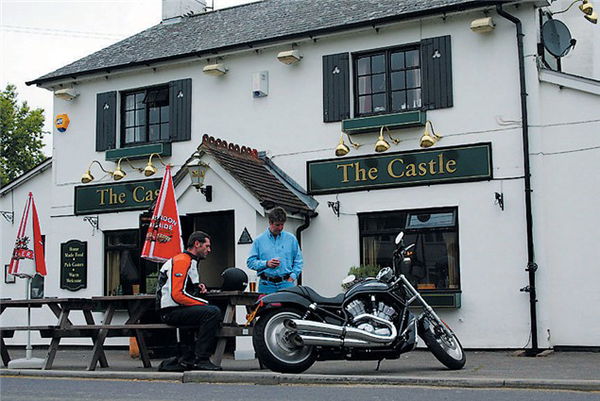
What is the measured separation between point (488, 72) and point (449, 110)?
911 mm

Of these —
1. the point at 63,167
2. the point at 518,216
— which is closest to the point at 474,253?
the point at 518,216

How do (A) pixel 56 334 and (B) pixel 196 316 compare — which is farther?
(A) pixel 56 334

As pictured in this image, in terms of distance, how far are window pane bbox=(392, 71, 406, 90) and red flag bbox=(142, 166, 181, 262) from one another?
14.3 ft

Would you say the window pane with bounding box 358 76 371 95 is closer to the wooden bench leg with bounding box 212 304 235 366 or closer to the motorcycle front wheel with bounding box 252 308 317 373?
the wooden bench leg with bounding box 212 304 235 366

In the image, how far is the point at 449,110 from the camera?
1540cm

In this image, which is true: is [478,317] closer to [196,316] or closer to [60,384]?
[196,316]

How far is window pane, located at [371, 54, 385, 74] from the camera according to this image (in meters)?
16.2

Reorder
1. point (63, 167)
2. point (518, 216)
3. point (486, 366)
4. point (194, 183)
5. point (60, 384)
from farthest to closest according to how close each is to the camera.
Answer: point (63, 167)
point (194, 183)
point (518, 216)
point (486, 366)
point (60, 384)

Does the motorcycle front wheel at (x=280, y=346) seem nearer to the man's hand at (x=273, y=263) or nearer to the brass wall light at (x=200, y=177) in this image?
the man's hand at (x=273, y=263)

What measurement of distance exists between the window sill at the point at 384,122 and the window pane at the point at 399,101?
0.37 metres

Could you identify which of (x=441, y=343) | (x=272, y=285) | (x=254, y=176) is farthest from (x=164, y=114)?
(x=441, y=343)

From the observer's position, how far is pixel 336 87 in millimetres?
16484

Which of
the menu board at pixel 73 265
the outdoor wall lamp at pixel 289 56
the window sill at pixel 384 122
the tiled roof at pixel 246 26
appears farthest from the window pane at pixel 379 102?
the menu board at pixel 73 265

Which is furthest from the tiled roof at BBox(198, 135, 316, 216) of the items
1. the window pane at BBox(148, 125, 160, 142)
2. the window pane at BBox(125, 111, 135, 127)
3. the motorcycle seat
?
the motorcycle seat
